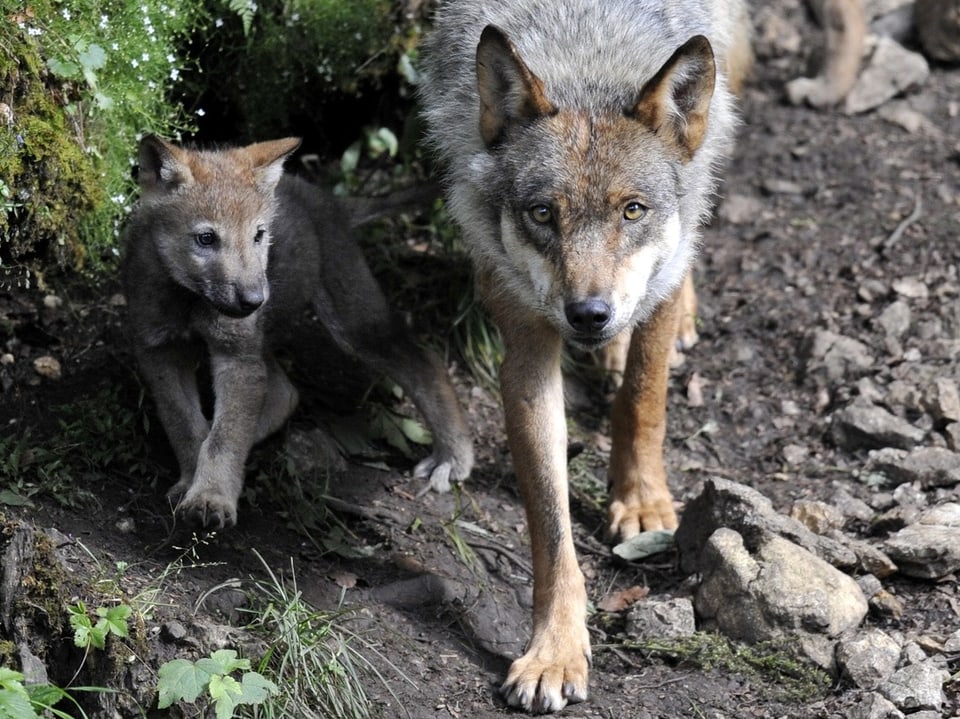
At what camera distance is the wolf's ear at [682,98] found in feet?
15.3

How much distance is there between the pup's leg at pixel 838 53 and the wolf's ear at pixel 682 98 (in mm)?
4350

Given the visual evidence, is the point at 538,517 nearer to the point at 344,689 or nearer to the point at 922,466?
the point at 344,689

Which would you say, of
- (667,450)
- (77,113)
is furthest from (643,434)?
(77,113)

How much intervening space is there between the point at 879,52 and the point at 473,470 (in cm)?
504

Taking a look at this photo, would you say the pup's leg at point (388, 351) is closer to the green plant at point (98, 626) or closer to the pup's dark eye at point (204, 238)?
the pup's dark eye at point (204, 238)

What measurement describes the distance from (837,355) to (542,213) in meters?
2.95

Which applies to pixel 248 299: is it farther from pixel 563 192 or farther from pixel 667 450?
pixel 667 450

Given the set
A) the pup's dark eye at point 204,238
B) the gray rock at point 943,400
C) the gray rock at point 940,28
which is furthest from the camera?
the gray rock at point 940,28

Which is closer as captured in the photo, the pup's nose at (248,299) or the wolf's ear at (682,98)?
the wolf's ear at (682,98)

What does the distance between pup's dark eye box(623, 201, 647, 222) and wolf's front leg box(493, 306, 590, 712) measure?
631mm

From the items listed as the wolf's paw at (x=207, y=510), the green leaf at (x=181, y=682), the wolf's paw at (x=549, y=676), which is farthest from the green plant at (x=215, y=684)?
the wolf's paw at (x=549, y=676)

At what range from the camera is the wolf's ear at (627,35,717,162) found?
4.67 meters

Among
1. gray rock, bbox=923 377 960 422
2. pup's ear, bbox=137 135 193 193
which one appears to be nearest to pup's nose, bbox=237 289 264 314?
pup's ear, bbox=137 135 193 193

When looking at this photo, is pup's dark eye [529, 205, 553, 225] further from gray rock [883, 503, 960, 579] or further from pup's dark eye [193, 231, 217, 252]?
gray rock [883, 503, 960, 579]
